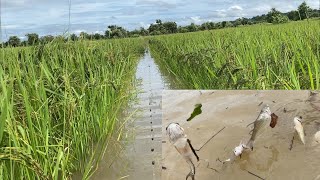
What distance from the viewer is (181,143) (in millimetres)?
908

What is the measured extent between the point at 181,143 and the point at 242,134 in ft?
0.45

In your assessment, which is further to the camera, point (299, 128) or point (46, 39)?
point (46, 39)

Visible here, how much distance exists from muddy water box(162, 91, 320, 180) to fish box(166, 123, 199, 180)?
1 centimetres

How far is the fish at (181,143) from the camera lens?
900 mm

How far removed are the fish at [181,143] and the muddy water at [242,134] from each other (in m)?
0.01

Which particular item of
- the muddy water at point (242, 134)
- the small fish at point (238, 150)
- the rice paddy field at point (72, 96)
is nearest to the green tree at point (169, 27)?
the rice paddy field at point (72, 96)

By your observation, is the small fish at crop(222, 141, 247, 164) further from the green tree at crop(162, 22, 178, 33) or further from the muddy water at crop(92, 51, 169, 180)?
the green tree at crop(162, 22, 178, 33)

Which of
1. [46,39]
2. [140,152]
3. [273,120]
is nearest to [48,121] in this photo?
[140,152]

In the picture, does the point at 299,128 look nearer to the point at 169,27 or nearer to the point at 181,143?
the point at 181,143

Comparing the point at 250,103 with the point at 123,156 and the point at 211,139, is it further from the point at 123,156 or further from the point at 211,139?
the point at 123,156

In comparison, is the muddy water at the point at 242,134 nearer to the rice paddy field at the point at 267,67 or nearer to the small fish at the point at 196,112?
the small fish at the point at 196,112

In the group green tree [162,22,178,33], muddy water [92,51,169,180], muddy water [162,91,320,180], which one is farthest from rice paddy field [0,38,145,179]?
green tree [162,22,178,33]

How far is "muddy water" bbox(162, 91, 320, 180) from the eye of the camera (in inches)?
34.3

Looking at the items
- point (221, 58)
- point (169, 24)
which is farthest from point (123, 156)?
point (169, 24)
